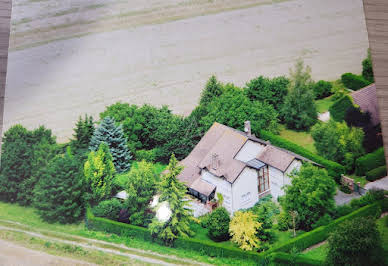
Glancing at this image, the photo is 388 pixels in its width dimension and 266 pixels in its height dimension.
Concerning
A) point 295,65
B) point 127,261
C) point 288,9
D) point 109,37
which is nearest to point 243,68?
point 295,65

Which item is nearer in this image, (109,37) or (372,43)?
(372,43)

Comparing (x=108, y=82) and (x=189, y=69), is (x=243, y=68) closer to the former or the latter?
(x=189, y=69)

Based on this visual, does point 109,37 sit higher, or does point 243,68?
point 109,37

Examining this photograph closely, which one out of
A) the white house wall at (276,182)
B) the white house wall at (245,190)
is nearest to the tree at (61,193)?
the white house wall at (245,190)

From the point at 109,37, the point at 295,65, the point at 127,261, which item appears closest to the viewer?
the point at 127,261

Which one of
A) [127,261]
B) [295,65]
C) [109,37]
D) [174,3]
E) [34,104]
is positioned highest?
[174,3]

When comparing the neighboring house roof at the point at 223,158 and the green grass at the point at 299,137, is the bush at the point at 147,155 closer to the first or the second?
the neighboring house roof at the point at 223,158

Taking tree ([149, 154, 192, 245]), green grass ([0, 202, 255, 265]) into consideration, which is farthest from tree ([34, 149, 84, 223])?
tree ([149, 154, 192, 245])
